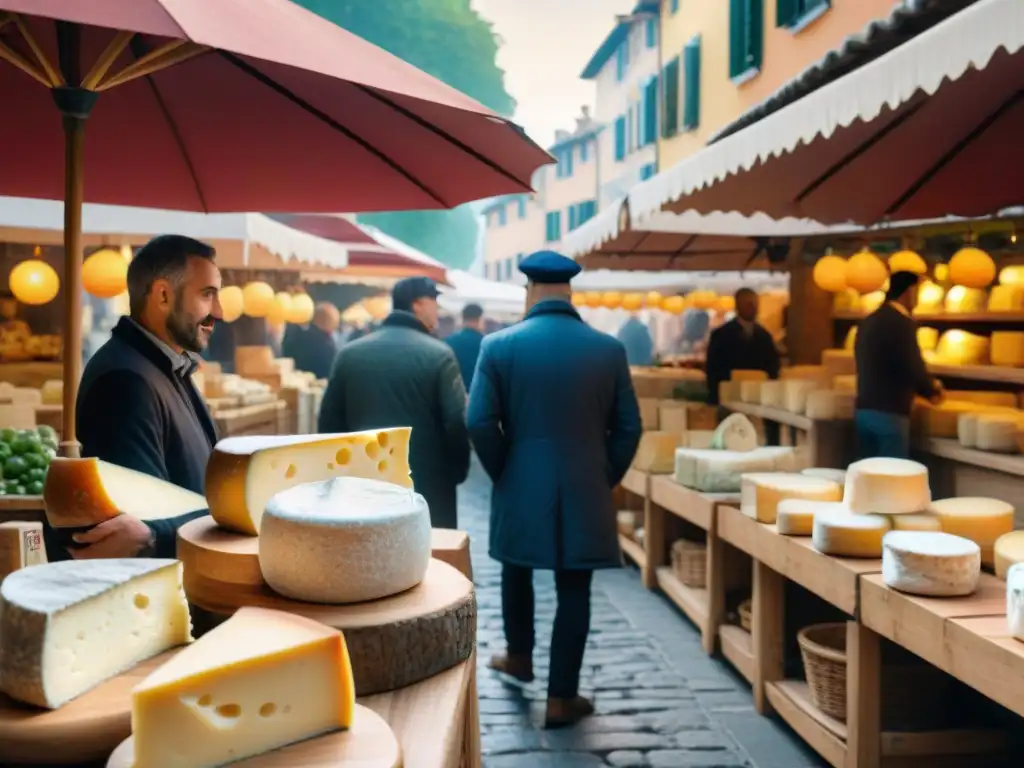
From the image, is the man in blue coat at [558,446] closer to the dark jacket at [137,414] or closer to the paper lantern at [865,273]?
the dark jacket at [137,414]

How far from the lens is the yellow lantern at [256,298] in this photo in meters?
8.90

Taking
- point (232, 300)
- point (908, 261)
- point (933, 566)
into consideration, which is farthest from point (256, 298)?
point (933, 566)

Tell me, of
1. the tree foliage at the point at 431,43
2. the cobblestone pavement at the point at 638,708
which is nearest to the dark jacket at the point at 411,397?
the cobblestone pavement at the point at 638,708

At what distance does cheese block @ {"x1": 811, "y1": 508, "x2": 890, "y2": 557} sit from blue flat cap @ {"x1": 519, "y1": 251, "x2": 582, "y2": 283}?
4.97 ft

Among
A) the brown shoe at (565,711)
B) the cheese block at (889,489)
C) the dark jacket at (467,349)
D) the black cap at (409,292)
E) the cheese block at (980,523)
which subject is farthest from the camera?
the dark jacket at (467,349)

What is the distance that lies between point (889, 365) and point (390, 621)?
496 centimetres

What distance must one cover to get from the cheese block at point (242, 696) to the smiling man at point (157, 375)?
1.14m

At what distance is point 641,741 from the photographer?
4168mm

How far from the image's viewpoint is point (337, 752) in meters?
1.30

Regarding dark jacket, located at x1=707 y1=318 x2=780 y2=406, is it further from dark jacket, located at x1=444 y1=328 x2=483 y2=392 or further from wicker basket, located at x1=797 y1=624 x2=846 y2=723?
wicker basket, located at x1=797 y1=624 x2=846 y2=723

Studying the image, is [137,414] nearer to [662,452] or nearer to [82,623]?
[82,623]

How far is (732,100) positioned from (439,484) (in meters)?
11.5

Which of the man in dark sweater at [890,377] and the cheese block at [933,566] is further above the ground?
the man in dark sweater at [890,377]

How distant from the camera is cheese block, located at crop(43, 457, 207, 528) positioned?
1.88 meters
